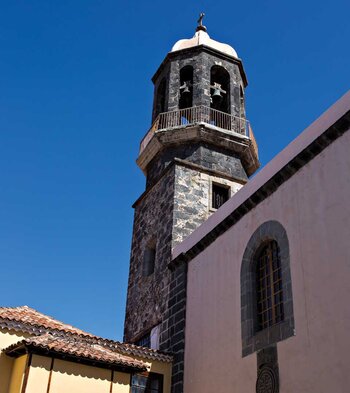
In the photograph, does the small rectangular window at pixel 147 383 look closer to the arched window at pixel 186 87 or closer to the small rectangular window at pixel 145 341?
the small rectangular window at pixel 145 341

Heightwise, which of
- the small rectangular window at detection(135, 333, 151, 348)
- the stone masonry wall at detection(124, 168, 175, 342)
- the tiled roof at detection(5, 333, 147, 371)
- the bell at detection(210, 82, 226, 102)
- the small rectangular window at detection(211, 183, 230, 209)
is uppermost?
the bell at detection(210, 82, 226, 102)

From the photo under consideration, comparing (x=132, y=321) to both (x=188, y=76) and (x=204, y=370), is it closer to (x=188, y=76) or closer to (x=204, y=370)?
(x=204, y=370)

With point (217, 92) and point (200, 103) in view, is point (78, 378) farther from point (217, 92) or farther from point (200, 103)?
point (217, 92)

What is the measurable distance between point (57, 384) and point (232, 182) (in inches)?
320

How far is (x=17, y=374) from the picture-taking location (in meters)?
9.06

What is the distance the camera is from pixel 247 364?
9156mm

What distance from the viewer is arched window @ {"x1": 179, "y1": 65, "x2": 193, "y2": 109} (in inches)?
659

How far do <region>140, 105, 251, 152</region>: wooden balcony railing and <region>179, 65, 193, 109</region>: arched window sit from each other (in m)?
0.98

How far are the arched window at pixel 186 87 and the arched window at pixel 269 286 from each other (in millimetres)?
8059

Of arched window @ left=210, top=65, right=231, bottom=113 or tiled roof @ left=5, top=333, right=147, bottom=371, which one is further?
arched window @ left=210, top=65, right=231, bottom=113

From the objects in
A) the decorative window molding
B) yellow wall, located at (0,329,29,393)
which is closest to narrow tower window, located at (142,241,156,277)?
the decorative window molding

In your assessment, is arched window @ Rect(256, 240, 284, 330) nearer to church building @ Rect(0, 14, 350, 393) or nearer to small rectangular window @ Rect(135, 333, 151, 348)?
church building @ Rect(0, 14, 350, 393)

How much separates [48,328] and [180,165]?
6.25m

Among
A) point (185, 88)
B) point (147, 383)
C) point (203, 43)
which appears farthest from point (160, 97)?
point (147, 383)
